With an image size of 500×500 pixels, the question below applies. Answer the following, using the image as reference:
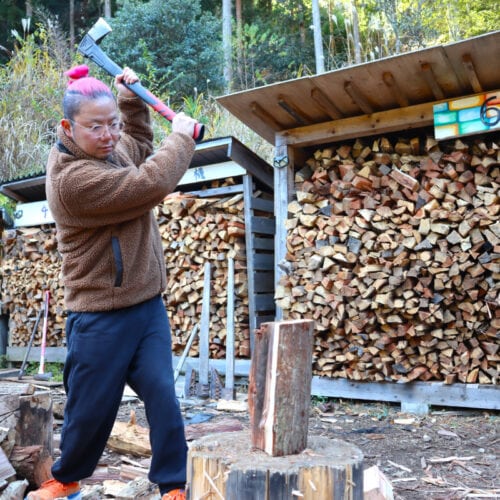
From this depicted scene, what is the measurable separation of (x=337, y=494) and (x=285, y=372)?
1.22 ft

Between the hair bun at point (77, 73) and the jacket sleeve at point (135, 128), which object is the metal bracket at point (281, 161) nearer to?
the jacket sleeve at point (135, 128)

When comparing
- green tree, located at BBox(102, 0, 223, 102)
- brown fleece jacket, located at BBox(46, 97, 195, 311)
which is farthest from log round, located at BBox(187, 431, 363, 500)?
green tree, located at BBox(102, 0, 223, 102)

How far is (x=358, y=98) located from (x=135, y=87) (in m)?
2.68

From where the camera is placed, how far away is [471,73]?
4.23 meters

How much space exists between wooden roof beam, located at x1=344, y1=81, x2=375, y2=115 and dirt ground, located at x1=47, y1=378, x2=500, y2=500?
2.47m

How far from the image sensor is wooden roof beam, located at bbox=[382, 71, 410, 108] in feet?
14.5

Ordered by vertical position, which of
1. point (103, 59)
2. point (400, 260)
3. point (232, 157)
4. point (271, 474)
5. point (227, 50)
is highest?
point (227, 50)

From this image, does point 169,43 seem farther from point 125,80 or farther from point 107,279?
point 107,279

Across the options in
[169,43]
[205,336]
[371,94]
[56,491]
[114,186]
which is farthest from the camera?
[169,43]

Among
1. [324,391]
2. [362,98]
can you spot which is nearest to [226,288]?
[324,391]

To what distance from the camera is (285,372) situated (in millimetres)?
1809

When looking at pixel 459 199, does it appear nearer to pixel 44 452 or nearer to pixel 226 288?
pixel 226 288

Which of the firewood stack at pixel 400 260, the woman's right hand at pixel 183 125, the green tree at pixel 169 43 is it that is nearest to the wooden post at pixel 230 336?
the firewood stack at pixel 400 260

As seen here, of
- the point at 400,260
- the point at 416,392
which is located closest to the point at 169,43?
the point at 400,260
